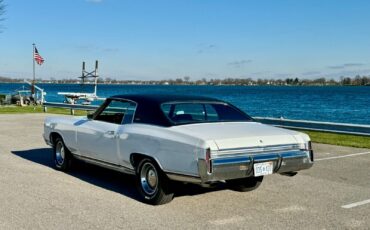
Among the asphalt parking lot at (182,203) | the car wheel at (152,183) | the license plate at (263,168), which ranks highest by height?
the license plate at (263,168)

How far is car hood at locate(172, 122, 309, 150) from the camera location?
6008 mm

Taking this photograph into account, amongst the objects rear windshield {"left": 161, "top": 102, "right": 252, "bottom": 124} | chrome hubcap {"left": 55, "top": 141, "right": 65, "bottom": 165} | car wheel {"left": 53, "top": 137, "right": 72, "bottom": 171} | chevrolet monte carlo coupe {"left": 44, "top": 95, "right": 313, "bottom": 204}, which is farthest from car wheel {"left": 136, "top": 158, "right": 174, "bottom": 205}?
chrome hubcap {"left": 55, "top": 141, "right": 65, "bottom": 165}

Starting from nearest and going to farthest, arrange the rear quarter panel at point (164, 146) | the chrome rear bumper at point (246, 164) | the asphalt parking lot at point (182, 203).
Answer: the asphalt parking lot at point (182, 203) < the chrome rear bumper at point (246, 164) < the rear quarter panel at point (164, 146)

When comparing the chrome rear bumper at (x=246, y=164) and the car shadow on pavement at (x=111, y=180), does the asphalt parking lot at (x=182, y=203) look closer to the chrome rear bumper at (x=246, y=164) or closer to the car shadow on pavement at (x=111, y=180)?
the car shadow on pavement at (x=111, y=180)

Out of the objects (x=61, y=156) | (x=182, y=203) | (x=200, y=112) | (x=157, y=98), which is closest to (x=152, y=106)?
(x=157, y=98)

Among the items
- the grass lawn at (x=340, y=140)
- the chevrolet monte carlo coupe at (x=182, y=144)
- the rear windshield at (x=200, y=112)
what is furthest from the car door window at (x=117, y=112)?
the grass lawn at (x=340, y=140)

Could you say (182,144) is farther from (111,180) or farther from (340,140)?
(340,140)

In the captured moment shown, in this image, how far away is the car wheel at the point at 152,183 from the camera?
21.0 ft

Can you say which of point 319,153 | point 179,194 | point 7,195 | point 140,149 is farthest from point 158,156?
point 319,153

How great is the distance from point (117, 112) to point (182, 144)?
212 cm

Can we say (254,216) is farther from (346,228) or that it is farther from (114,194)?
(114,194)

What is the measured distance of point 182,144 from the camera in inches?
238

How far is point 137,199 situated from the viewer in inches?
268

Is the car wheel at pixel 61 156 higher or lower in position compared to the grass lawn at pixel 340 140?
higher
